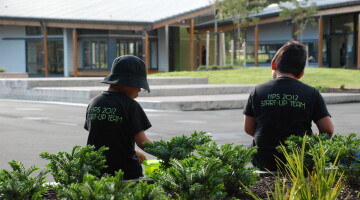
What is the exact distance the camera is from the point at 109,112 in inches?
172

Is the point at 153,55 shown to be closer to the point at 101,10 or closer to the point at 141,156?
the point at 101,10

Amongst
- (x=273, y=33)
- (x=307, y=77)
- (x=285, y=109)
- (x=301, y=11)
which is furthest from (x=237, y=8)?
(x=285, y=109)

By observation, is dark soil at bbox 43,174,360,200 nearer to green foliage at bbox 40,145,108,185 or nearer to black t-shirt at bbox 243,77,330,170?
green foliage at bbox 40,145,108,185

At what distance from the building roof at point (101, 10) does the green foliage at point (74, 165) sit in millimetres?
32990

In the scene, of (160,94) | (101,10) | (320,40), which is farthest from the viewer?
(320,40)

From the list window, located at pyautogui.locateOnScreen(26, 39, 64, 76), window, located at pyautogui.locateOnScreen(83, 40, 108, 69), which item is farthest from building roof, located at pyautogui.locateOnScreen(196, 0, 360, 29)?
window, located at pyautogui.locateOnScreen(26, 39, 64, 76)

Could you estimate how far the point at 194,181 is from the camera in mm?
3375

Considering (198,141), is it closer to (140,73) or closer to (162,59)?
(140,73)

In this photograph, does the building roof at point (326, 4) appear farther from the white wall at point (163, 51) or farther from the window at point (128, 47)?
the window at point (128, 47)

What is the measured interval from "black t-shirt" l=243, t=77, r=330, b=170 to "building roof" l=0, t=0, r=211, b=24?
32.2m

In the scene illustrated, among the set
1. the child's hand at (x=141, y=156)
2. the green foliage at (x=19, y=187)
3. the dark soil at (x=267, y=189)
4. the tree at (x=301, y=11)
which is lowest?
the dark soil at (x=267, y=189)

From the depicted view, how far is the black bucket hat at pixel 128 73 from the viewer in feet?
14.3

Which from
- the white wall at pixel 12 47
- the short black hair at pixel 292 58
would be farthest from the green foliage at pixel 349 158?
the white wall at pixel 12 47

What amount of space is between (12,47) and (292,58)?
39.3m
